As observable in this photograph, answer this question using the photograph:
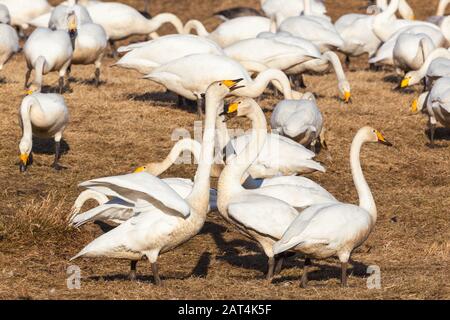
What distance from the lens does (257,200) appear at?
27.7ft

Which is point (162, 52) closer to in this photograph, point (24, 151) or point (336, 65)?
point (336, 65)

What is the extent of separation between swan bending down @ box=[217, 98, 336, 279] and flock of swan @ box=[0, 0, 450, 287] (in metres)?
0.01

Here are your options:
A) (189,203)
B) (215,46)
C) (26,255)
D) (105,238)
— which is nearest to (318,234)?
(189,203)

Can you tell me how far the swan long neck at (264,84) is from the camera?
12.9m

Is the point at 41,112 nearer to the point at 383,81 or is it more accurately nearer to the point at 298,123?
the point at 298,123

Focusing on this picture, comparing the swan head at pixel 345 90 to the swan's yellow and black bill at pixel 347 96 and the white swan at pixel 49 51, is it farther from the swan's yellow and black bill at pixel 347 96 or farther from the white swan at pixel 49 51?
the white swan at pixel 49 51

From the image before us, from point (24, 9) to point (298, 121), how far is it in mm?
11655

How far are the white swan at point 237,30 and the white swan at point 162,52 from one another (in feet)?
12.6

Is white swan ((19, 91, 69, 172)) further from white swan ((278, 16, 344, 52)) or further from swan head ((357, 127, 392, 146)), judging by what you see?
white swan ((278, 16, 344, 52))

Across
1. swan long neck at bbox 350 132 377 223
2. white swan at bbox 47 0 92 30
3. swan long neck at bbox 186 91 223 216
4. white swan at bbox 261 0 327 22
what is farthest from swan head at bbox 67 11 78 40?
swan long neck at bbox 350 132 377 223

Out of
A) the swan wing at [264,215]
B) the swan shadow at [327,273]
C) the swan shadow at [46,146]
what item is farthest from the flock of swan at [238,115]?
the swan shadow at [46,146]

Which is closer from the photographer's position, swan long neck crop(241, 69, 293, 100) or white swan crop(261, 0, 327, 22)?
swan long neck crop(241, 69, 293, 100)

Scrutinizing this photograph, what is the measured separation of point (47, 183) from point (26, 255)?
2445mm

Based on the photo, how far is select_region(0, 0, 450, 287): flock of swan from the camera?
7.96 metres
